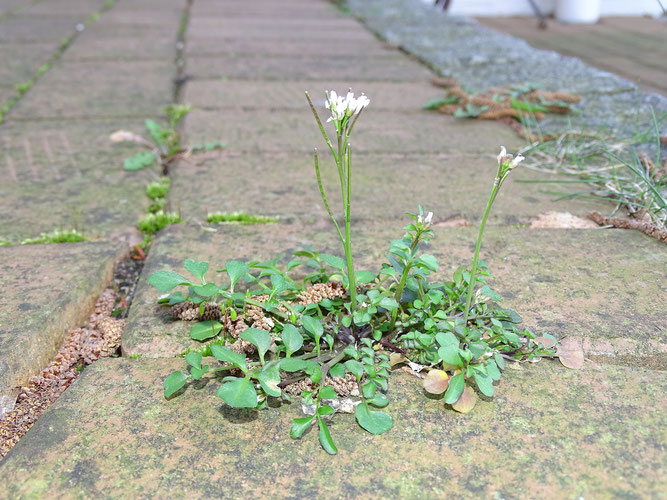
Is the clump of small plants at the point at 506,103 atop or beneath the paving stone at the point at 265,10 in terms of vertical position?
beneath

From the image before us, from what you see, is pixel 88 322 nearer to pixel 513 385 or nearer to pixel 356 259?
pixel 356 259

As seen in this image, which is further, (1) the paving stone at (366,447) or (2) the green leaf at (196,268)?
(2) the green leaf at (196,268)

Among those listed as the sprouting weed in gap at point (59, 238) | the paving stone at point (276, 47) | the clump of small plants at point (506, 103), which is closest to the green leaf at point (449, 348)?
the sprouting weed in gap at point (59, 238)

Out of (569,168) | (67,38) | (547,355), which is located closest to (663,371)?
(547,355)

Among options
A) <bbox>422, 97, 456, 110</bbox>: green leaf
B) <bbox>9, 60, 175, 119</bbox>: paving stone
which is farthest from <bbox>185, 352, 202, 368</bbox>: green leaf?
<bbox>422, 97, 456, 110</bbox>: green leaf

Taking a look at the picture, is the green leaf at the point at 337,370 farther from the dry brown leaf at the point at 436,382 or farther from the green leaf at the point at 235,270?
the green leaf at the point at 235,270

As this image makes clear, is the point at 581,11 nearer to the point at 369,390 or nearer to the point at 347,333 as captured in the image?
the point at 347,333
